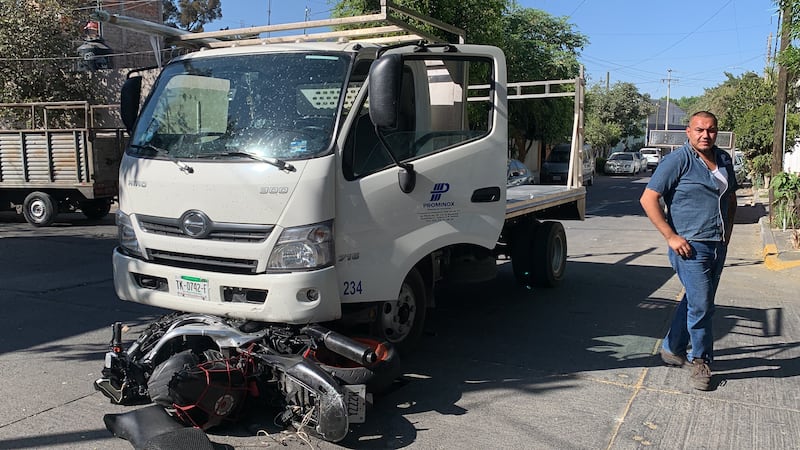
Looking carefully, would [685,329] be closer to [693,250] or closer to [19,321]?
[693,250]

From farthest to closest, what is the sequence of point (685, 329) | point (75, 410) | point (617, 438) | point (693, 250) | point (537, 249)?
point (537, 249), point (685, 329), point (693, 250), point (75, 410), point (617, 438)

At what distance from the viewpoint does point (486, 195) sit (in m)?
5.72

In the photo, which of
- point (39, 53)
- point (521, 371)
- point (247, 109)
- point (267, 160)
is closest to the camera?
point (267, 160)

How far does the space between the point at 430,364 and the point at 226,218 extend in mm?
2216

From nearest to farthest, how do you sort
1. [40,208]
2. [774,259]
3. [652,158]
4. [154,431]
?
[154,431], [774,259], [40,208], [652,158]

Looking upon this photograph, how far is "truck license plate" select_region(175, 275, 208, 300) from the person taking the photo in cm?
447

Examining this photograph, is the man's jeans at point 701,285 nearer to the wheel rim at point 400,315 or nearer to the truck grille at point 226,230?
the wheel rim at point 400,315

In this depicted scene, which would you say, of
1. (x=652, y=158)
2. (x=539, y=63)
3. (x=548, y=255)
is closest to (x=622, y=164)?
(x=652, y=158)

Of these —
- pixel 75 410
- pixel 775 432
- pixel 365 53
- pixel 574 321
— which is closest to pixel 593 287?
pixel 574 321

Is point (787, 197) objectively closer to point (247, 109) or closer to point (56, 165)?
point (247, 109)

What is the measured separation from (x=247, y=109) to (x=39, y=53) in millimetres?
17922

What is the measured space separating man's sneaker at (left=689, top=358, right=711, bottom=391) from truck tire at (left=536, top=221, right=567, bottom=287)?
11.0ft

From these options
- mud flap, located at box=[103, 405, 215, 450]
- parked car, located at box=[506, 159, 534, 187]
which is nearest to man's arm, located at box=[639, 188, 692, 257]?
mud flap, located at box=[103, 405, 215, 450]

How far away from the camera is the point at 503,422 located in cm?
450
